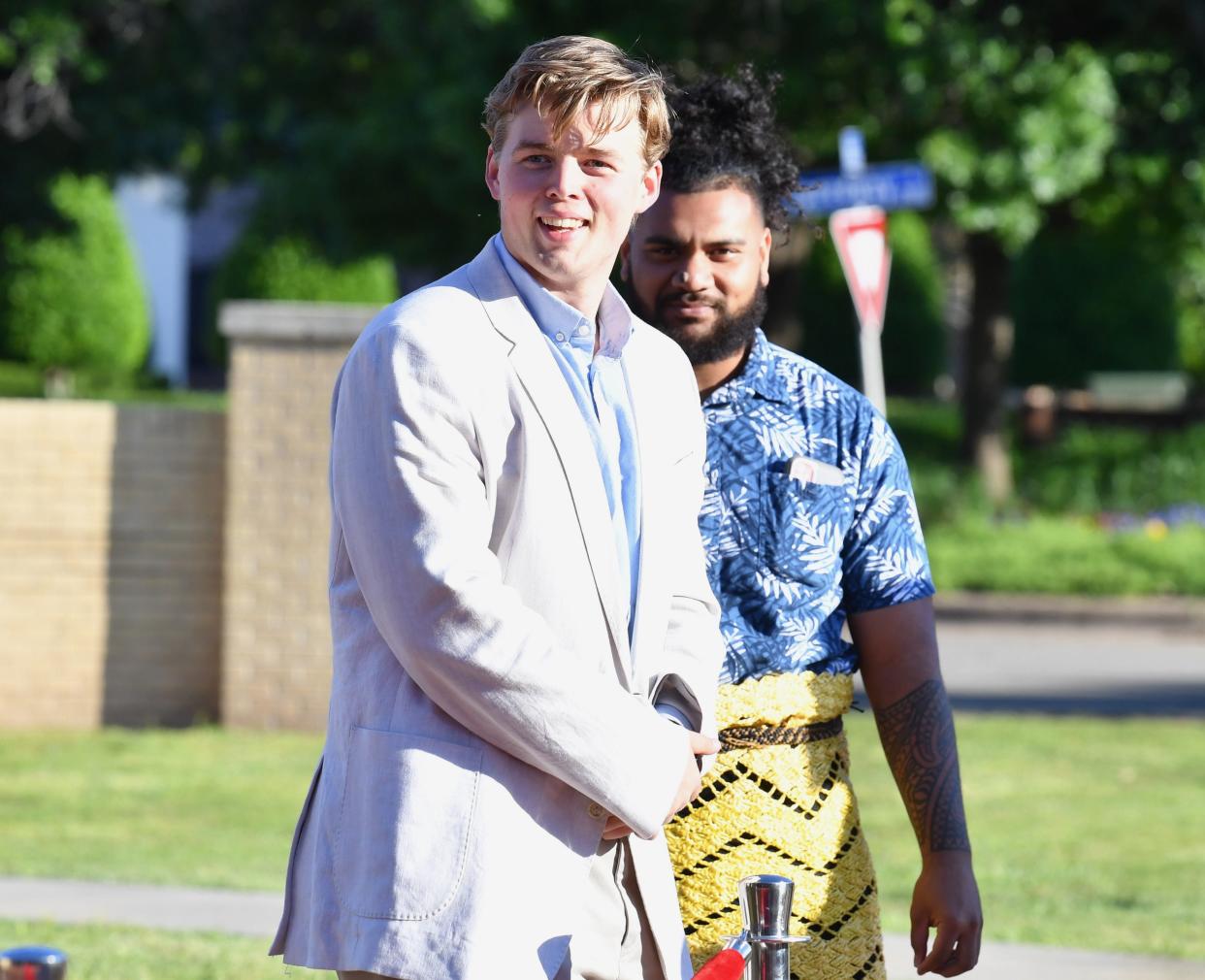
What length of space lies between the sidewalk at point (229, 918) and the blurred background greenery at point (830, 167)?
6188mm

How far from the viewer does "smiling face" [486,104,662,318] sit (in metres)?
2.47

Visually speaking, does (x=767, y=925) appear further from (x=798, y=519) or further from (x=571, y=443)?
(x=798, y=519)

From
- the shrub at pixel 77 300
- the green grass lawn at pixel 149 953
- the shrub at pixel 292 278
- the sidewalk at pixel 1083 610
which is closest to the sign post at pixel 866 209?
the sidewalk at pixel 1083 610

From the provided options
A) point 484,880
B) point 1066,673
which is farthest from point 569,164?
point 1066,673

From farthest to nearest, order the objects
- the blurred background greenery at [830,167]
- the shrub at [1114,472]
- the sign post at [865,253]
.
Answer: the shrub at [1114,472] → the blurred background greenery at [830,167] → the sign post at [865,253]

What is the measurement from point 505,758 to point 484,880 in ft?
0.48

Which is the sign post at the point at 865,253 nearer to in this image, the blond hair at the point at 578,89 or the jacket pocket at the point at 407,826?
the blond hair at the point at 578,89

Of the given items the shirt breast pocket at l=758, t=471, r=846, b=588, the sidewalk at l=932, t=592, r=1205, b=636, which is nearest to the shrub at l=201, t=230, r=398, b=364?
the sidewalk at l=932, t=592, r=1205, b=636

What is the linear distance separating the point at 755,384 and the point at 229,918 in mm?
3848

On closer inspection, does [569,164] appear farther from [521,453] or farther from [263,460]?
[263,460]

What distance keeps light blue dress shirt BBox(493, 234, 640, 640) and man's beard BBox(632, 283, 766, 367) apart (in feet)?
2.24

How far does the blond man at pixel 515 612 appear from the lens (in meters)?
2.33

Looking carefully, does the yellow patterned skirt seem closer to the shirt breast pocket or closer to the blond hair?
the shirt breast pocket

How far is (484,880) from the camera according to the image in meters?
2.34
